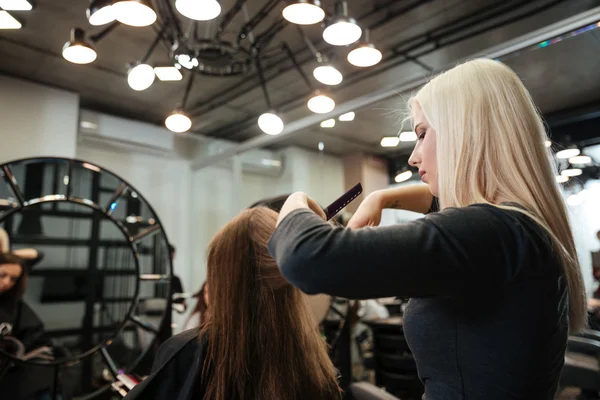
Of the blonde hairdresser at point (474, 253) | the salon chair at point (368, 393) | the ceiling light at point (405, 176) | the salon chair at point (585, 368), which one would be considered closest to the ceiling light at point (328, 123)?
the ceiling light at point (405, 176)

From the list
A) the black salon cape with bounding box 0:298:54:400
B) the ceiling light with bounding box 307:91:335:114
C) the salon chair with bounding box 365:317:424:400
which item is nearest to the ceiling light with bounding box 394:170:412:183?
the ceiling light with bounding box 307:91:335:114

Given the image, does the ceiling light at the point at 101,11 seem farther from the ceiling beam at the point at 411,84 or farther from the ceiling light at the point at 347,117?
the ceiling light at the point at 347,117

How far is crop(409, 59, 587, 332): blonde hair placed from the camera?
66 centimetres

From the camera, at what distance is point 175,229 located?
215 inches

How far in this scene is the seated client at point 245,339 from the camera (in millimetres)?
1028

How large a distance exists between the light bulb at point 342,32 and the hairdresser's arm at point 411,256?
166cm

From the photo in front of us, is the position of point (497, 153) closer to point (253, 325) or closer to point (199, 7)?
point (253, 325)

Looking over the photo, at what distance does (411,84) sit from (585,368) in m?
2.06

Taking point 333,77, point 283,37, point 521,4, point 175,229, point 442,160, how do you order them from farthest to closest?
point 175,229, point 283,37, point 521,4, point 333,77, point 442,160

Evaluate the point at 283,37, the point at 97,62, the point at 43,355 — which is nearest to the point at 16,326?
the point at 43,355

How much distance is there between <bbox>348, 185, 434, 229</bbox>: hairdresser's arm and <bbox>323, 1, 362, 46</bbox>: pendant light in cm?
128

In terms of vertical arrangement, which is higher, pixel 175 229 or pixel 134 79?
pixel 134 79

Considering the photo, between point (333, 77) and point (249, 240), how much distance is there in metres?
1.71

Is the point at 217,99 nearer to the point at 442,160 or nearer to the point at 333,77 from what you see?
the point at 333,77
